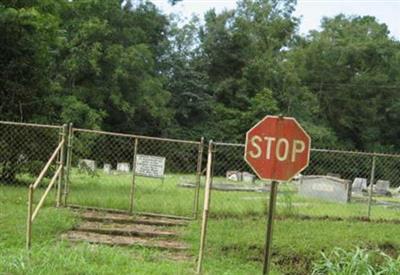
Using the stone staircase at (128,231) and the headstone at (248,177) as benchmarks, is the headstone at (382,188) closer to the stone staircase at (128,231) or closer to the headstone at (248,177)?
the headstone at (248,177)

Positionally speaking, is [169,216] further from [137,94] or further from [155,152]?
[137,94]

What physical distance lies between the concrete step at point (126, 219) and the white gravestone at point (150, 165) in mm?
951

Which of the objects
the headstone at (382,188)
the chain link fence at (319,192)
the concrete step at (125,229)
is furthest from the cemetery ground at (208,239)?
the headstone at (382,188)

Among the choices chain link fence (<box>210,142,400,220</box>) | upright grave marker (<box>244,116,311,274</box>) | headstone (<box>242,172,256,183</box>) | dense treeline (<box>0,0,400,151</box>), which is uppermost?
dense treeline (<box>0,0,400,151</box>)

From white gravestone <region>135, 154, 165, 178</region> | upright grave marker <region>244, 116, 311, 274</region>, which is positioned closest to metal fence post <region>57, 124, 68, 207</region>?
white gravestone <region>135, 154, 165, 178</region>

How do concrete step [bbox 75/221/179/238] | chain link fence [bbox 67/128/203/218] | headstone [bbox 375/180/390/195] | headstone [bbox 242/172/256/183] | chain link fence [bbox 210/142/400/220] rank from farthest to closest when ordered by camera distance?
headstone [bbox 242/172/256/183]
headstone [bbox 375/180/390/195]
chain link fence [bbox 210/142/400/220]
chain link fence [bbox 67/128/203/218]
concrete step [bbox 75/221/179/238]

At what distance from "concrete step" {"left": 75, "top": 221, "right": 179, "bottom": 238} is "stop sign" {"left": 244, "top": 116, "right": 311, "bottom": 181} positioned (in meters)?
3.96

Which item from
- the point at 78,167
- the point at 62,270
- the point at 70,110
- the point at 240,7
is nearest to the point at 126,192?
the point at 78,167

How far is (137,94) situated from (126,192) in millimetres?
26038

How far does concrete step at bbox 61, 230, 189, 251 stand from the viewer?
8641 mm

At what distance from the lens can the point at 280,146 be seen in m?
5.83

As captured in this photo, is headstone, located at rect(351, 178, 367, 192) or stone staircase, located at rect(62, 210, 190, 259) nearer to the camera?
stone staircase, located at rect(62, 210, 190, 259)

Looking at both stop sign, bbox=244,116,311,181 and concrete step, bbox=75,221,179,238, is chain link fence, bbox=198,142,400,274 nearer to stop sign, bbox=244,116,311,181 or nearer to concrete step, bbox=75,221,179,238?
concrete step, bbox=75,221,179,238

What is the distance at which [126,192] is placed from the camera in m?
14.6
